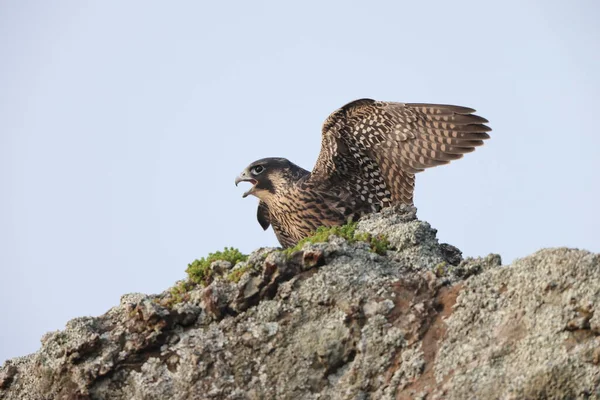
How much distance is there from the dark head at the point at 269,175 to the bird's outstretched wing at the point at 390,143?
2.55 ft

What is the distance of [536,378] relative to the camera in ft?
19.1

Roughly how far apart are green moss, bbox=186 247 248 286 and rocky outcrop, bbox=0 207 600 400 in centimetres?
13

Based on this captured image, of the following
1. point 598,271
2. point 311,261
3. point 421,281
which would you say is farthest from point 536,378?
point 311,261

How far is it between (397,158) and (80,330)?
5122mm

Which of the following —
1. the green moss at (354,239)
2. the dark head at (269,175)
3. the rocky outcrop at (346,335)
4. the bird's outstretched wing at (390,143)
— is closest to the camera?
the rocky outcrop at (346,335)

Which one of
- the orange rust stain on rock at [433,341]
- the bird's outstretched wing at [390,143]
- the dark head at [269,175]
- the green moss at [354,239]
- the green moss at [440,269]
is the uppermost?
the dark head at [269,175]

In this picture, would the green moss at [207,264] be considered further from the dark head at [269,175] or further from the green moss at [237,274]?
the dark head at [269,175]

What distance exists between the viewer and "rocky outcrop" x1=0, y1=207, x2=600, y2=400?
237 inches

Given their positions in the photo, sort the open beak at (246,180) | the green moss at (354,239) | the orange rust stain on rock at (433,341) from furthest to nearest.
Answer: the open beak at (246,180), the green moss at (354,239), the orange rust stain on rock at (433,341)

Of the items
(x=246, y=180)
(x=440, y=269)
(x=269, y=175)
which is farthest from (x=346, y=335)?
(x=246, y=180)

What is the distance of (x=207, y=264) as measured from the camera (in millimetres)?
8047

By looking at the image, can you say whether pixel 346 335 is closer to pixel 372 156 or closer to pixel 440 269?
pixel 440 269

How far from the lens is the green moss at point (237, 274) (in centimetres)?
743

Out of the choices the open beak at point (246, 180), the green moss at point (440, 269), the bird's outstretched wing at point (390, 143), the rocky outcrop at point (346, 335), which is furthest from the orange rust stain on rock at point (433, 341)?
the open beak at point (246, 180)
